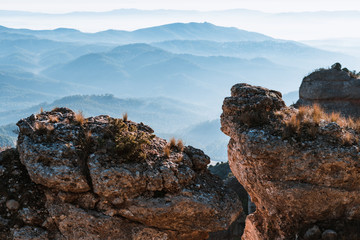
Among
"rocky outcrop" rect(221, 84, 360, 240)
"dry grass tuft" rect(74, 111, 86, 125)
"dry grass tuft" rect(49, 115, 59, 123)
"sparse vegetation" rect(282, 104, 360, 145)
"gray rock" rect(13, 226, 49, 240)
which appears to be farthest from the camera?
"dry grass tuft" rect(74, 111, 86, 125)

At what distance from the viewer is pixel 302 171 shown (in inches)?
486

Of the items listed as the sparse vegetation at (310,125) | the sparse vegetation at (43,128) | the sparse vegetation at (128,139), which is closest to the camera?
the sparse vegetation at (310,125)

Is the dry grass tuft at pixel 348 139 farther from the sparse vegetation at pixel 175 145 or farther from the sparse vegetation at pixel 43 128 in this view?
the sparse vegetation at pixel 43 128

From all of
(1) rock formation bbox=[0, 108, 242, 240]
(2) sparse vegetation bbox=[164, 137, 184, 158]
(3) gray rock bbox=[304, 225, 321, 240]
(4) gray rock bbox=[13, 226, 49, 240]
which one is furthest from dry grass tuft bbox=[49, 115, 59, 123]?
(3) gray rock bbox=[304, 225, 321, 240]

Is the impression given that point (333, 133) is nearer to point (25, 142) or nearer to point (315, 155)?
point (315, 155)

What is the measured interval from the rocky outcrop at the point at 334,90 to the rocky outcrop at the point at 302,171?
20.7 meters

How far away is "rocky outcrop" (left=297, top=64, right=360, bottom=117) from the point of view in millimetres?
32469

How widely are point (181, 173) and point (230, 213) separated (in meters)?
2.22

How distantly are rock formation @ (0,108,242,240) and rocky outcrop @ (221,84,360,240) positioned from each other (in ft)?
4.92

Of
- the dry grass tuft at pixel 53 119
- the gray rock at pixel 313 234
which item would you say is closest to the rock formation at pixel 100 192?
the dry grass tuft at pixel 53 119

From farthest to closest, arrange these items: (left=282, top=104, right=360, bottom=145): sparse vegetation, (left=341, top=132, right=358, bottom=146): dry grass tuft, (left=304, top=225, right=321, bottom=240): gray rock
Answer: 1. (left=282, top=104, right=360, bottom=145): sparse vegetation
2. (left=341, top=132, right=358, bottom=146): dry grass tuft
3. (left=304, top=225, right=321, bottom=240): gray rock

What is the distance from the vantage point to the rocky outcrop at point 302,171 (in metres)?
12.3

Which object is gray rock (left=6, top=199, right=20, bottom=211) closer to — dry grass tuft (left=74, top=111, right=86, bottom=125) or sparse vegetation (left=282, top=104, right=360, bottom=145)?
dry grass tuft (left=74, top=111, right=86, bottom=125)

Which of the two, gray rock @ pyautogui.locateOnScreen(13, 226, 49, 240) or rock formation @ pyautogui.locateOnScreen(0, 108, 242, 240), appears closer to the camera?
gray rock @ pyautogui.locateOnScreen(13, 226, 49, 240)
